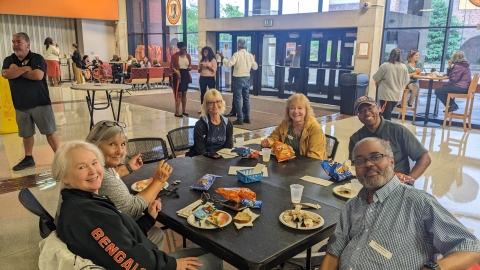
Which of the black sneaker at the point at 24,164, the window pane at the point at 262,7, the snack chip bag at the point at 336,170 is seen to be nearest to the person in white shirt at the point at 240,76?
the black sneaker at the point at 24,164

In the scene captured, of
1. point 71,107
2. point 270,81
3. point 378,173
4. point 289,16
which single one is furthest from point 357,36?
point 378,173

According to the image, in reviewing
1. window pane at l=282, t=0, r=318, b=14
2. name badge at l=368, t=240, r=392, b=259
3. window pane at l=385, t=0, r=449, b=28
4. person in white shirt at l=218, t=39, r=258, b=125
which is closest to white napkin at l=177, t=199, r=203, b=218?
name badge at l=368, t=240, r=392, b=259

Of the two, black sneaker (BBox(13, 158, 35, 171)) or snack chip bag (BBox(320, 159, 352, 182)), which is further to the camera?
Answer: black sneaker (BBox(13, 158, 35, 171))

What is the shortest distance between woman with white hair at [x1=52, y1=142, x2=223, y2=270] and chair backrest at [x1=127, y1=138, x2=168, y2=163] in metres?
1.54

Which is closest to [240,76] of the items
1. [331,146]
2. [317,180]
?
[331,146]

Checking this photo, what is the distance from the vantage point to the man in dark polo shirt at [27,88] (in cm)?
432

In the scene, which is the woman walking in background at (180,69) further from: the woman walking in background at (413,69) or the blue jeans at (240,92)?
the woman walking in background at (413,69)

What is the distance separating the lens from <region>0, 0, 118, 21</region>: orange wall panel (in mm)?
13969

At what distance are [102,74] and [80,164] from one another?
13158 millimetres

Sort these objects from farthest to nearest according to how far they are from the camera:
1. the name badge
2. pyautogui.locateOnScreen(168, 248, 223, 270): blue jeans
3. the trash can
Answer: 1. the trash can
2. pyautogui.locateOnScreen(168, 248, 223, 270): blue jeans
3. the name badge

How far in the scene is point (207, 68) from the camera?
317 inches

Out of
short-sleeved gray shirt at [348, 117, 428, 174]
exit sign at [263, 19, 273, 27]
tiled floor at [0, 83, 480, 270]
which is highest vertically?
exit sign at [263, 19, 273, 27]

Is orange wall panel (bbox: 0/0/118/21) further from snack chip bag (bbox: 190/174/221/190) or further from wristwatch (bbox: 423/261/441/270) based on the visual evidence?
wristwatch (bbox: 423/261/441/270)

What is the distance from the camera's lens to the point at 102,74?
1376 cm
